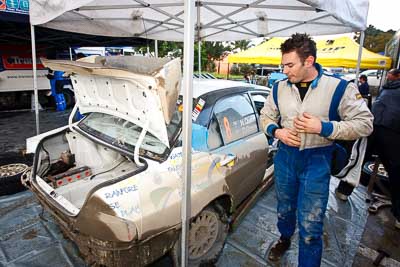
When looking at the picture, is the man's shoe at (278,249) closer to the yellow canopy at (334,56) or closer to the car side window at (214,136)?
the car side window at (214,136)

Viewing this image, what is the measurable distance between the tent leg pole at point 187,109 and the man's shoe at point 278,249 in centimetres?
102

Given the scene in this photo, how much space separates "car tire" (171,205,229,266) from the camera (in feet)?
7.26

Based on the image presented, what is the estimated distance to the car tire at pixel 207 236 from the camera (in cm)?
221

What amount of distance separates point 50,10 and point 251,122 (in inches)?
100

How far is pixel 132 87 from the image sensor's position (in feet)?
6.68

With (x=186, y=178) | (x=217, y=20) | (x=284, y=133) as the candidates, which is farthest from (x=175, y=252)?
(x=217, y=20)

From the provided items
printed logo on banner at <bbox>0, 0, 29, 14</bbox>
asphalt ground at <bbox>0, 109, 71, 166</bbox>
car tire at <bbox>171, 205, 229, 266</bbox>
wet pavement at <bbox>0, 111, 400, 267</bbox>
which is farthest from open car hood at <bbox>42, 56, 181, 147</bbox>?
printed logo on banner at <bbox>0, 0, 29, 14</bbox>

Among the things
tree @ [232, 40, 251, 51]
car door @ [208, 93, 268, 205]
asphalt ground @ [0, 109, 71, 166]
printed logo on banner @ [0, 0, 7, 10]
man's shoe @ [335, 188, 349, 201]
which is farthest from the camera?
tree @ [232, 40, 251, 51]

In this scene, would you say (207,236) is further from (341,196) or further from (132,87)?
(341,196)

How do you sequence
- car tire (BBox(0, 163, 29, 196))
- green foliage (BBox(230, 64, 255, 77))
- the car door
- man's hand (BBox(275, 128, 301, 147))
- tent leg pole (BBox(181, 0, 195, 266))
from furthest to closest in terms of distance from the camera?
green foliage (BBox(230, 64, 255, 77)) → car tire (BBox(0, 163, 29, 196)) → the car door → man's hand (BBox(275, 128, 301, 147)) → tent leg pole (BBox(181, 0, 195, 266))

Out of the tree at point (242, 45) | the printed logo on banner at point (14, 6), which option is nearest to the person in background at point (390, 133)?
the printed logo on banner at point (14, 6)

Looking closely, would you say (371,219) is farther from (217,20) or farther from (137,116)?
(217,20)

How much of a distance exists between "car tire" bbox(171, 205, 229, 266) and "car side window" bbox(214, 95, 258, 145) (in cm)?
66

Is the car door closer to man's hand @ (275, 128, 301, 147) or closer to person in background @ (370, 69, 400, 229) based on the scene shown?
man's hand @ (275, 128, 301, 147)
